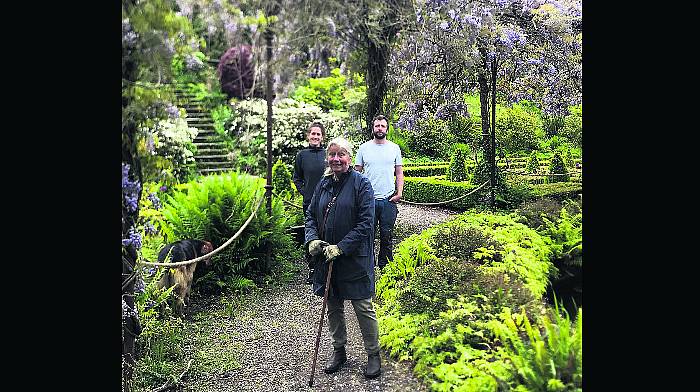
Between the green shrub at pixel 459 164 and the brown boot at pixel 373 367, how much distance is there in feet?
8.62

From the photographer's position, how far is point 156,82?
9.02ft

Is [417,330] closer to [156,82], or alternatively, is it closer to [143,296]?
[143,296]

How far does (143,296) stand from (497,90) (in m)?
2.87

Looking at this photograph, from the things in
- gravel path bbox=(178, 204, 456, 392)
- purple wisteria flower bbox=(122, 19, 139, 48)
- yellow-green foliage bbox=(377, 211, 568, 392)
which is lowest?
gravel path bbox=(178, 204, 456, 392)

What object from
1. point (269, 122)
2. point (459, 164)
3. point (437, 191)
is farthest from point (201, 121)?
point (459, 164)

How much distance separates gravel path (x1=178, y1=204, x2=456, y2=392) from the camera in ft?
11.1

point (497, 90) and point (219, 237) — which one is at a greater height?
point (497, 90)

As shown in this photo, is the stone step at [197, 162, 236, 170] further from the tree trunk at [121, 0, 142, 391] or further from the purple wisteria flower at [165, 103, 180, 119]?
the purple wisteria flower at [165, 103, 180, 119]

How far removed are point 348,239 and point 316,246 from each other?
0.18 meters

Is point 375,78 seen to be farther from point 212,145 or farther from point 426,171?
point 212,145

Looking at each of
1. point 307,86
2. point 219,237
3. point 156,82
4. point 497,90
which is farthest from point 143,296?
point 307,86

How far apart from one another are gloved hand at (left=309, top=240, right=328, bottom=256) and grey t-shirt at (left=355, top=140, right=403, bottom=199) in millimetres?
1791

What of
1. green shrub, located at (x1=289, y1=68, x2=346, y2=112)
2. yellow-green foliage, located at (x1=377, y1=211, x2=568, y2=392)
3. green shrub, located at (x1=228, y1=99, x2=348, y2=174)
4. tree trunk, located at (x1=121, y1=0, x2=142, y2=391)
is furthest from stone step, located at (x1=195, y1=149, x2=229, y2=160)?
tree trunk, located at (x1=121, y1=0, x2=142, y2=391)
